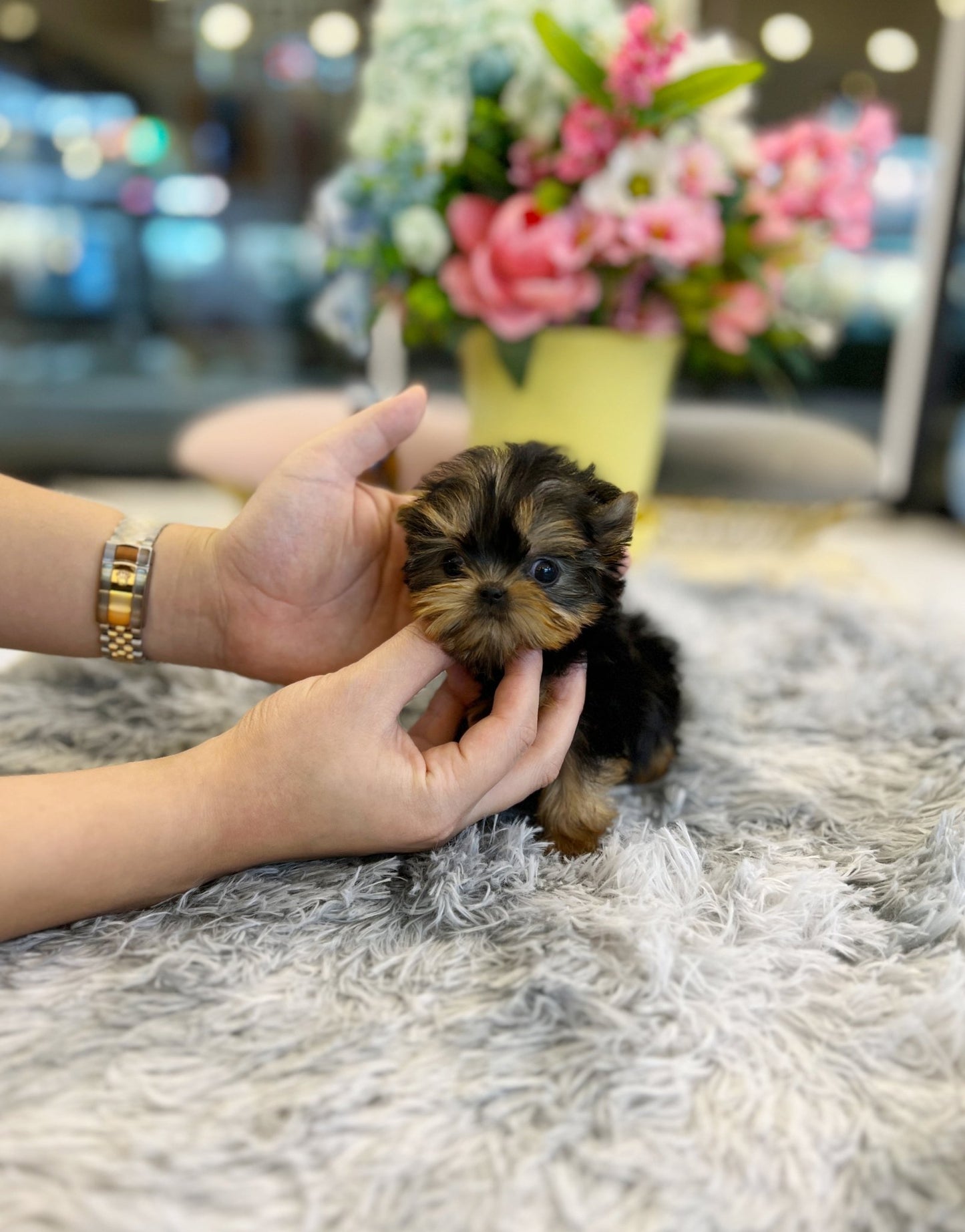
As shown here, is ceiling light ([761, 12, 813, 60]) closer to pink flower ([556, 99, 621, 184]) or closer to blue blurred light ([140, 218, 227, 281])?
blue blurred light ([140, 218, 227, 281])

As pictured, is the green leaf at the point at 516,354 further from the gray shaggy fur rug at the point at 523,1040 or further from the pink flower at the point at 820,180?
the gray shaggy fur rug at the point at 523,1040

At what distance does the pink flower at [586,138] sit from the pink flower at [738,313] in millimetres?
398

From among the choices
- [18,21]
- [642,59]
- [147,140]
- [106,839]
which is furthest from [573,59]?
[18,21]

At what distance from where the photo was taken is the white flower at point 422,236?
6.10 feet

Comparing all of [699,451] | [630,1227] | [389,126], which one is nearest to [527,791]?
[630,1227]

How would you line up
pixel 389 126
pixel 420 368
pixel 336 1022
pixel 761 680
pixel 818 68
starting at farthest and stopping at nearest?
pixel 420 368
pixel 818 68
pixel 389 126
pixel 761 680
pixel 336 1022

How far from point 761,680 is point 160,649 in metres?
1.04

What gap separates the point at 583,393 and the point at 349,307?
0.56 meters

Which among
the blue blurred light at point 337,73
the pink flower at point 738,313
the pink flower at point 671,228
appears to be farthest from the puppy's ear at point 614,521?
the blue blurred light at point 337,73

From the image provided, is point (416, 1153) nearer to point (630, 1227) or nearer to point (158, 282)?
point (630, 1227)

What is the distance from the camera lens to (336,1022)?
882 millimetres

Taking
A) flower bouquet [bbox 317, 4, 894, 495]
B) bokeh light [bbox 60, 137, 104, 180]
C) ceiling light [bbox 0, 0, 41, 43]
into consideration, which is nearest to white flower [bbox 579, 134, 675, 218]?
flower bouquet [bbox 317, 4, 894, 495]

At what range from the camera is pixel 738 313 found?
200 cm

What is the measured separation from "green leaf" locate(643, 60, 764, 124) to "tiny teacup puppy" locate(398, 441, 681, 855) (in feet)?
2.96
